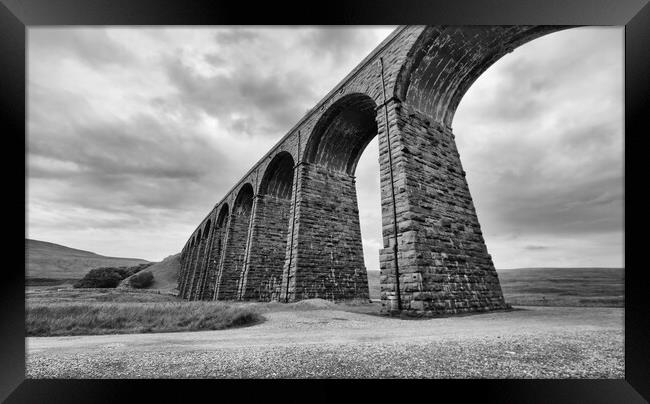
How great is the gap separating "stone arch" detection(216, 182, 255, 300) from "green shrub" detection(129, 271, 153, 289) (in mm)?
34315

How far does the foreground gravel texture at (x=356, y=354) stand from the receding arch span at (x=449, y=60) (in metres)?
7.16

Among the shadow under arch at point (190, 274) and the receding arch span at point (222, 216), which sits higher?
the receding arch span at point (222, 216)

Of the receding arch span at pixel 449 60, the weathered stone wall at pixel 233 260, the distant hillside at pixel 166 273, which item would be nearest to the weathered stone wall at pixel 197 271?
the weathered stone wall at pixel 233 260

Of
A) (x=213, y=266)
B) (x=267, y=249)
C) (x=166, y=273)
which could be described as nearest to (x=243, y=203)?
(x=213, y=266)

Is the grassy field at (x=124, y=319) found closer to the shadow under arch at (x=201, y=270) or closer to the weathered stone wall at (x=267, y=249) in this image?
the weathered stone wall at (x=267, y=249)

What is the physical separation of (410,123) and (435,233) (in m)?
3.40

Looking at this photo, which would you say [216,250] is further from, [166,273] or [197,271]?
[166,273]

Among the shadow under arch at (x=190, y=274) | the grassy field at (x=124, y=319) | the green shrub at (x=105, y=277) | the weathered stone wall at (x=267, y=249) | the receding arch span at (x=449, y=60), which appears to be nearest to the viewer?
the grassy field at (x=124, y=319)

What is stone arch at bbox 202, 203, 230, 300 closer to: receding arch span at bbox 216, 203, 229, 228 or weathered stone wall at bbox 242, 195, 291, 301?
receding arch span at bbox 216, 203, 229, 228

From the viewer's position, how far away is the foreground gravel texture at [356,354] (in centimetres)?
304
